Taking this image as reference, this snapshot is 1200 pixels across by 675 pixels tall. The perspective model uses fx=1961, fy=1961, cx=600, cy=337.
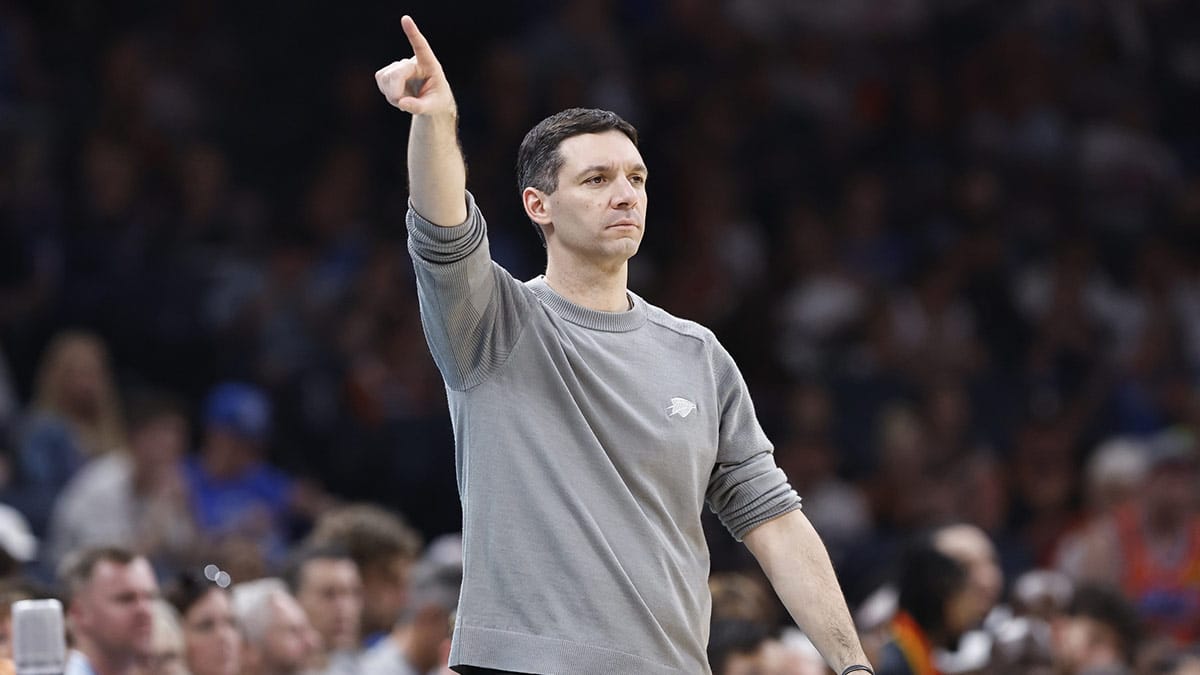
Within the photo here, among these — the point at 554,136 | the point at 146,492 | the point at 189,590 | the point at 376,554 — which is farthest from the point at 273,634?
the point at 554,136

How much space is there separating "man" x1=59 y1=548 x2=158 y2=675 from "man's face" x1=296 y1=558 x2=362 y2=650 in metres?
1.15

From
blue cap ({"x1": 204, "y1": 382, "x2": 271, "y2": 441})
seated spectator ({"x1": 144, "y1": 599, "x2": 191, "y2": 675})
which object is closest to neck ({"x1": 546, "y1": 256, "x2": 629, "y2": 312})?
seated spectator ({"x1": 144, "y1": 599, "x2": 191, "y2": 675})

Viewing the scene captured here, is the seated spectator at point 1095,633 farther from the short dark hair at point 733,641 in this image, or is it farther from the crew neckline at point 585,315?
the crew neckline at point 585,315

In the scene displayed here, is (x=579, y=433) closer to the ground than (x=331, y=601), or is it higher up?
higher up

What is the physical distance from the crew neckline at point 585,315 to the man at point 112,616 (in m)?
2.28

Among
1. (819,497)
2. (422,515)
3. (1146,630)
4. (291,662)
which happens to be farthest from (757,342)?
(291,662)

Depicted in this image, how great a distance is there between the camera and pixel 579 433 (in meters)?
3.64

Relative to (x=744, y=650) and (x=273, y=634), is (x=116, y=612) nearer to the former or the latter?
(x=273, y=634)

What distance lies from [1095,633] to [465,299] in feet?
16.4

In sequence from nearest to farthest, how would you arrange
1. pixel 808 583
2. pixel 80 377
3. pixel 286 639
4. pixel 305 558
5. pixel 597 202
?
pixel 597 202 < pixel 808 583 < pixel 286 639 < pixel 305 558 < pixel 80 377

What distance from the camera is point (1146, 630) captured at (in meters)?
8.10

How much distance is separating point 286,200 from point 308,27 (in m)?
1.47

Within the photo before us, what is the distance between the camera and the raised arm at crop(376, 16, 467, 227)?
3434 mm

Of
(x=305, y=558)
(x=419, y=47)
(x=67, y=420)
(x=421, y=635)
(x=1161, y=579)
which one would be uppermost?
(x=419, y=47)
